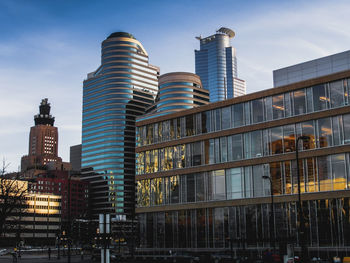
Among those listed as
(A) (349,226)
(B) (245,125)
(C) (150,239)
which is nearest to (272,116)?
(B) (245,125)

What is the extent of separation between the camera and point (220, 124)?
71.5 metres

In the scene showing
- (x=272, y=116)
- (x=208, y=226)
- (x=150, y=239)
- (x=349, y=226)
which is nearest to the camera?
(x=349, y=226)

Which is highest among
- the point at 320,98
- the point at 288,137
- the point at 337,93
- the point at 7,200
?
the point at 337,93

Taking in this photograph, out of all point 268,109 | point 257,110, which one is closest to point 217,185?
point 257,110

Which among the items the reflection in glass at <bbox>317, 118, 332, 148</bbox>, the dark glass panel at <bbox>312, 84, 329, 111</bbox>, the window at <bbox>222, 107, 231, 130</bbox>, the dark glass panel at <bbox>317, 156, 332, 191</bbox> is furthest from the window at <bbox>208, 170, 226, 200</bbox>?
the dark glass panel at <bbox>312, 84, 329, 111</bbox>

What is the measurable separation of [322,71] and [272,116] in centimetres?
1120

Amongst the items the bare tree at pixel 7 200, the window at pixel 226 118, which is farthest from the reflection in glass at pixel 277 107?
the bare tree at pixel 7 200

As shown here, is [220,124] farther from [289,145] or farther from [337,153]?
[337,153]

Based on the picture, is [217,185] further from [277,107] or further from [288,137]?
[277,107]

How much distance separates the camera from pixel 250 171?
2608 inches

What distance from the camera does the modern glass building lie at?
5809 centimetres

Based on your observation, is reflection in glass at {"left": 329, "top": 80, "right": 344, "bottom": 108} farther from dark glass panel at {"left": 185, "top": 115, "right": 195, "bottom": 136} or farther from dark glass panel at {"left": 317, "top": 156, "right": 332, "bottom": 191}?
dark glass panel at {"left": 185, "top": 115, "right": 195, "bottom": 136}

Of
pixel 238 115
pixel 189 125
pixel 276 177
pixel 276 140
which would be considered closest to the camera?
pixel 276 177

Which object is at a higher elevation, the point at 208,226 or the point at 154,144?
the point at 154,144
